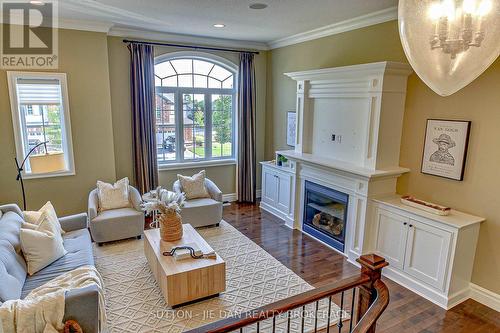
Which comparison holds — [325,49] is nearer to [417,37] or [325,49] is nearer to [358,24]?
[358,24]

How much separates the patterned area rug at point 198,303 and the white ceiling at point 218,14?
123 inches

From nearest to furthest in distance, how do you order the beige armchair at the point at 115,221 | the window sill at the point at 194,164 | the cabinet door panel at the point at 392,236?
the cabinet door panel at the point at 392,236 → the beige armchair at the point at 115,221 → the window sill at the point at 194,164

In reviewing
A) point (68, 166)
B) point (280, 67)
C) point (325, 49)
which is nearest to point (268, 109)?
point (280, 67)

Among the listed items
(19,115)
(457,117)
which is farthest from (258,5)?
(19,115)

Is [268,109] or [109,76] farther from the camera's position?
[268,109]

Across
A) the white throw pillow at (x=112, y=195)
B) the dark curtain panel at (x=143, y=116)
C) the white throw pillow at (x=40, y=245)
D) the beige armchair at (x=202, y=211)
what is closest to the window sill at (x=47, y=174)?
the white throw pillow at (x=112, y=195)

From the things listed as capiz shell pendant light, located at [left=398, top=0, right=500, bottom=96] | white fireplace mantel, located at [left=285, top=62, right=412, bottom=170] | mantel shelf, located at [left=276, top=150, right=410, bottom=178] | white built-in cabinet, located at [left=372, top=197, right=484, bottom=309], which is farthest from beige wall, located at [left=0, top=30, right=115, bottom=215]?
capiz shell pendant light, located at [left=398, top=0, right=500, bottom=96]

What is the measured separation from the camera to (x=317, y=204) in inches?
193

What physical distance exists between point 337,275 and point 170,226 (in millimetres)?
2092

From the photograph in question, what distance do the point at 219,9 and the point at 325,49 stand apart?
1.96 meters

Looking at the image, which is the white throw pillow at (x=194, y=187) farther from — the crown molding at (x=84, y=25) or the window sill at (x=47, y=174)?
the crown molding at (x=84, y=25)

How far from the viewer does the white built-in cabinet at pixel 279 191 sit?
534cm

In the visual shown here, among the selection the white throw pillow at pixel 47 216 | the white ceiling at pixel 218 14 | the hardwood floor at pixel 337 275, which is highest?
the white ceiling at pixel 218 14

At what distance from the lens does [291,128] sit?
19.8 feet
